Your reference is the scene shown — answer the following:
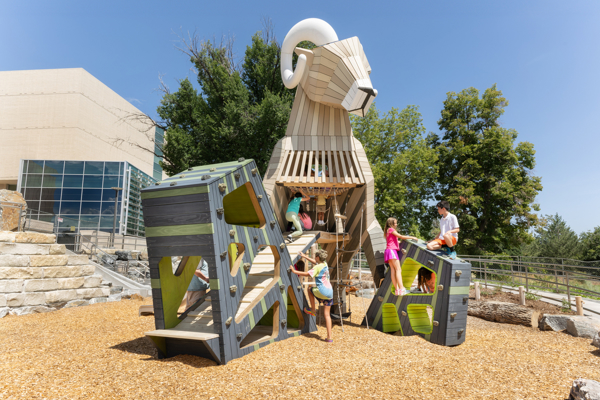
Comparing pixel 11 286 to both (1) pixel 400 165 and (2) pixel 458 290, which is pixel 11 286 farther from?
(1) pixel 400 165

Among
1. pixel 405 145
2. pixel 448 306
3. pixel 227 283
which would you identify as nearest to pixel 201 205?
pixel 227 283

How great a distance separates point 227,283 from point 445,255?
3562 mm

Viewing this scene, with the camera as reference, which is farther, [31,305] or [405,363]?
[31,305]

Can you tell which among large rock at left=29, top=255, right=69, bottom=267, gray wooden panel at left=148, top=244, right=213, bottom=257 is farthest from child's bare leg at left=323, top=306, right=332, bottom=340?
large rock at left=29, top=255, right=69, bottom=267

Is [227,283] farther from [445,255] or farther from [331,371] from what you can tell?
Result: [445,255]

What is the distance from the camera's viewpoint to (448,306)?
5227 mm

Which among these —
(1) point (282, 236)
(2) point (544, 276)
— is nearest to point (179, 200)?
(1) point (282, 236)

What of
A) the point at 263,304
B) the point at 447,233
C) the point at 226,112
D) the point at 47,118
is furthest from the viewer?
the point at 47,118

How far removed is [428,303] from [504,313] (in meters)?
3.70

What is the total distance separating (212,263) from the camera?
13.0 feet

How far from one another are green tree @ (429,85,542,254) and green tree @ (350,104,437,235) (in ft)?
5.30

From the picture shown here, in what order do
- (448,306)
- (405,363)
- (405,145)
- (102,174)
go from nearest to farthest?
(405,363), (448,306), (405,145), (102,174)

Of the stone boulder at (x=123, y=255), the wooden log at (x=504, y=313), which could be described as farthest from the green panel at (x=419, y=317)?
the stone boulder at (x=123, y=255)

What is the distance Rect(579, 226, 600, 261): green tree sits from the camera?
116 feet
